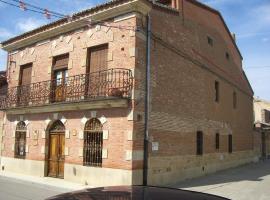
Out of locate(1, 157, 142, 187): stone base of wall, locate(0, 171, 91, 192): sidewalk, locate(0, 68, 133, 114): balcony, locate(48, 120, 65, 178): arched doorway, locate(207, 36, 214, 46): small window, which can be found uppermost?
locate(207, 36, 214, 46): small window

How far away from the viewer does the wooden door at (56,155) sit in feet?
51.1

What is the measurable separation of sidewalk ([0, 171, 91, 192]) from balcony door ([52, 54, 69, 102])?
355 cm

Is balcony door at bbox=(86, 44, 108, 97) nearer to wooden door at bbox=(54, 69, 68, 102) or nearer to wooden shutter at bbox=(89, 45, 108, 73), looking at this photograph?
wooden shutter at bbox=(89, 45, 108, 73)

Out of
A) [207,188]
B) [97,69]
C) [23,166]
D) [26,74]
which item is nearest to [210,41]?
[97,69]

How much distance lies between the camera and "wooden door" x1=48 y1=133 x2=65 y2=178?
15562 mm

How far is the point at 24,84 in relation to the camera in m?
18.3

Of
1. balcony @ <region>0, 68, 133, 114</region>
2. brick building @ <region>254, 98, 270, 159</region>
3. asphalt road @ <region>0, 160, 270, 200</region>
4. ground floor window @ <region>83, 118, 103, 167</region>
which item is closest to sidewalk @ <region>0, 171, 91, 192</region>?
asphalt road @ <region>0, 160, 270, 200</region>

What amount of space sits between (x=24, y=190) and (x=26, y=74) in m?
7.69

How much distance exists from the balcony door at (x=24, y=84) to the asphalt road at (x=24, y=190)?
159 inches

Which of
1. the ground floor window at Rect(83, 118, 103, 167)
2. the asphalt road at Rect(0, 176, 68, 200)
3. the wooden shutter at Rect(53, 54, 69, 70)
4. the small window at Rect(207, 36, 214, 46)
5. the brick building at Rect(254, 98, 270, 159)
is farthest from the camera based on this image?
the brick building at Rect(254, 98, 270, 159)

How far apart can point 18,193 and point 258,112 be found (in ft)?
109

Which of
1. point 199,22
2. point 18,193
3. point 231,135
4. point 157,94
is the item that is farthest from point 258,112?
point 18,193

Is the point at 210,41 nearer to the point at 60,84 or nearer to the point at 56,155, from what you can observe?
the point at 60,84

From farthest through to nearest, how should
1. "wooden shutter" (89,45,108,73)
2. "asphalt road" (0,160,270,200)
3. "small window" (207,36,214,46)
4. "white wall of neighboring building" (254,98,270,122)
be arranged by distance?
"white wall of neighboring building" (254,98,270,122)
"small window" (207,36,214,46)
"wooden shutter" (89,45,108,73)
"asphalt road" (0,160,270,200)
